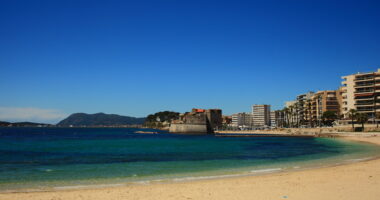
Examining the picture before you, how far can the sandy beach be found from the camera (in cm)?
1288

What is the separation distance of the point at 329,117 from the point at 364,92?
1980 centimetres

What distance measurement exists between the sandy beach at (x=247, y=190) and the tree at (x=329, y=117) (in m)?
106

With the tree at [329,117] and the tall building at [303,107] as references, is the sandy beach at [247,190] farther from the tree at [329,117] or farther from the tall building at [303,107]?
the tall building at [303,107]

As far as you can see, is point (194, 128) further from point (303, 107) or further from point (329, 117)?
point (303, 107)

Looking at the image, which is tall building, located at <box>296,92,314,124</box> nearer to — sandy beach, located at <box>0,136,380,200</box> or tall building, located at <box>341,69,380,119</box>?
tall building, located at <box>341,69,380,119</box>

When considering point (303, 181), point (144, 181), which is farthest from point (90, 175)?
point (303, 181)

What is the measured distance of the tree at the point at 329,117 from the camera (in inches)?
4503

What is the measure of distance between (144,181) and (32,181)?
6.83 meters

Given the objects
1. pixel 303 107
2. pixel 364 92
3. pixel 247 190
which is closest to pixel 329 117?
pixel 364 92

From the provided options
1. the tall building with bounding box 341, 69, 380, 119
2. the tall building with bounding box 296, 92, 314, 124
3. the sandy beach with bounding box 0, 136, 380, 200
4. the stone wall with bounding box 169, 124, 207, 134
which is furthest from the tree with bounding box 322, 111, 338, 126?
the sandy beach with bounding box 0, 136, 380, 200

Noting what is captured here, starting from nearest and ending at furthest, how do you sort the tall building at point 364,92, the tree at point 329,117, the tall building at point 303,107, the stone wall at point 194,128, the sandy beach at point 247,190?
the sandy beach at point 247,190
the tall building at point 364,92
the tree at point 329,117
the stone wall at point 194,128
the tall building at point 303,107

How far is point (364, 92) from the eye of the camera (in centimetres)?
9744

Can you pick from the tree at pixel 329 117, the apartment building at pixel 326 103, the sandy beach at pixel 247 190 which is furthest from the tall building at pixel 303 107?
the sandy beach at pixel 247 190

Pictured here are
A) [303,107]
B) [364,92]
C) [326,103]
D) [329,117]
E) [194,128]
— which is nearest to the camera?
[364,92]
